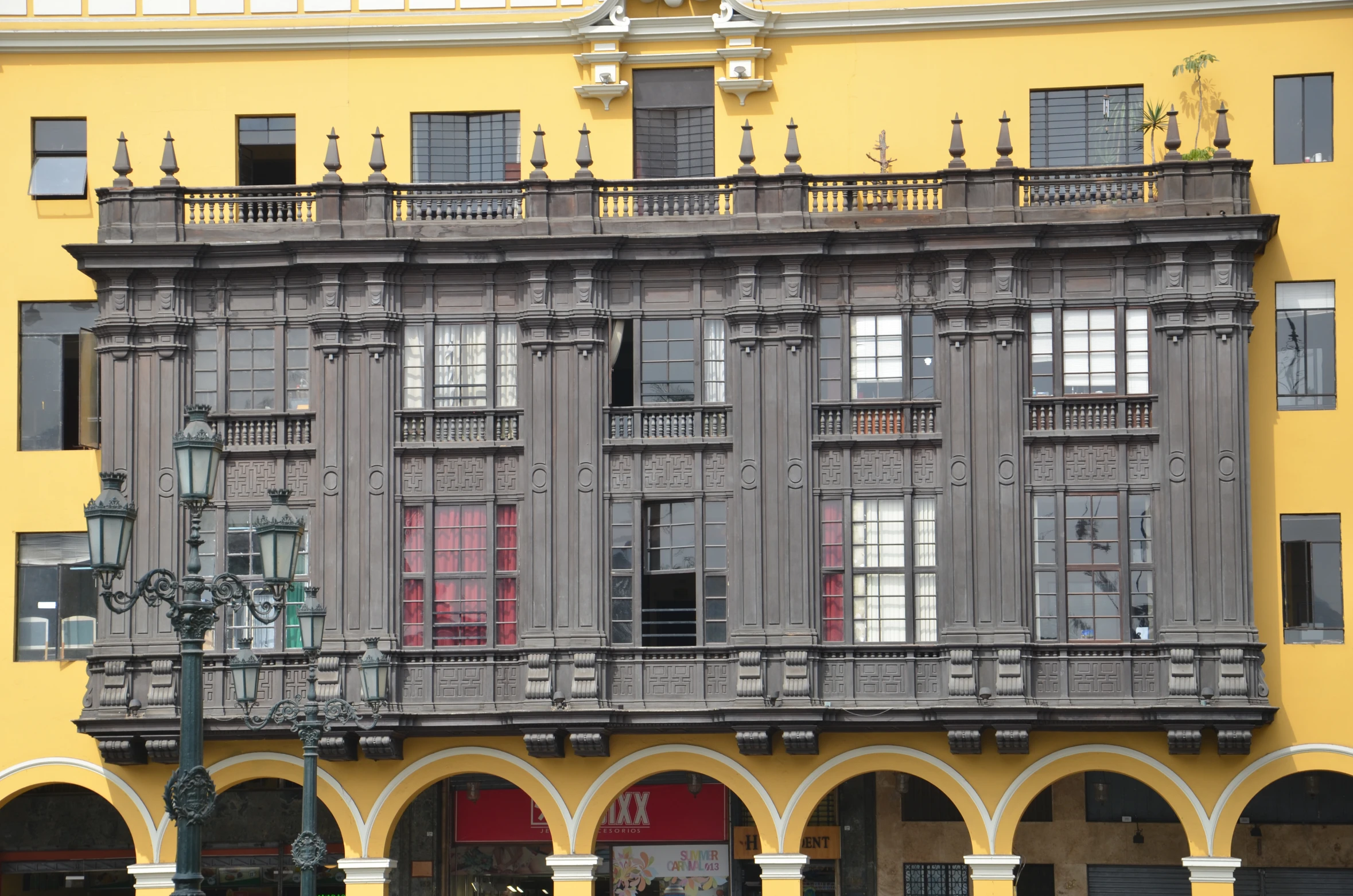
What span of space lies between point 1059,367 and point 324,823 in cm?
1639

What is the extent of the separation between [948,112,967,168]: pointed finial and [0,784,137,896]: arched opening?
64.4ft

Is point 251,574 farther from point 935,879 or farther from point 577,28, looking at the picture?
point 935,879

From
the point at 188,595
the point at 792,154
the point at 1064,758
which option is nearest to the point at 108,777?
the point at 792,154

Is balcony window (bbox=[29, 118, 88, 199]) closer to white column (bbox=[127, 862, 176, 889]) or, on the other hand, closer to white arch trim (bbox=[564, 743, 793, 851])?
white column (bbox=[127, 862, 176, 889])

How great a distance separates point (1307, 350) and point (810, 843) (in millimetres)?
12838

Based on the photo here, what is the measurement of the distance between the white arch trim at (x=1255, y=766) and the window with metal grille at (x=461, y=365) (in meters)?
14.1

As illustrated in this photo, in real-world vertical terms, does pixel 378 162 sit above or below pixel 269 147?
below

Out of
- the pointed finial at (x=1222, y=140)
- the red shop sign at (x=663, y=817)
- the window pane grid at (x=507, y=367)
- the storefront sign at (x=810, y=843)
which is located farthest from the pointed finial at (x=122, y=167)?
the pointed finial at (x=1222, y=140)

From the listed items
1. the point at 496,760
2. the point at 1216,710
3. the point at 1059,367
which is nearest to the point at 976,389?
the point at 1059,367

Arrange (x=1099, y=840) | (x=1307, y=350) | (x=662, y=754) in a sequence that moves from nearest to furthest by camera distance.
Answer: (x=662, y=754)
(x=1307, y=350)
(x=1099, y=840)

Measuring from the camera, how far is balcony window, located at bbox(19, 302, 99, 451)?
35938 millimetres

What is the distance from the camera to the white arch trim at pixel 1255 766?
3297cm

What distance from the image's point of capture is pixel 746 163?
35125 millimetres

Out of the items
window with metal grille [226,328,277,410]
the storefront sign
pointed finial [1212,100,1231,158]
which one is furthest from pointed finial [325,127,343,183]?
pointed finial [1212,100,1231,158]
